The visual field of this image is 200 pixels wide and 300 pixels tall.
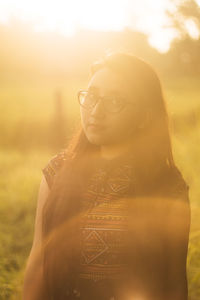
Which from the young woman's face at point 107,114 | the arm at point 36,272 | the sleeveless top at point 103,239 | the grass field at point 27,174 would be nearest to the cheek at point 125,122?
the young woman's face at point 107,114

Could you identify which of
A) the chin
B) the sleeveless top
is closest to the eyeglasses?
the chin

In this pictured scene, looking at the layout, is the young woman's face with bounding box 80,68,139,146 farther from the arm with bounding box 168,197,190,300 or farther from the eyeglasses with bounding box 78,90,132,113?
the arm with bounding box 168,197,190,300

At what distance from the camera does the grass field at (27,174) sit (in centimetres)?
337

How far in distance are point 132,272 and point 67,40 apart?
14531 mm

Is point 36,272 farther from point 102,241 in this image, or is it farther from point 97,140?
point 97,140

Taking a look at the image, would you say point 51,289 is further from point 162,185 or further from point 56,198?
point 162,185

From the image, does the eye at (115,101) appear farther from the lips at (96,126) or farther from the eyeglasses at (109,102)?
the lips at (96,126)

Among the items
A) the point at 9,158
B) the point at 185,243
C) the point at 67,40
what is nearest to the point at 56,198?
the point at 185,243

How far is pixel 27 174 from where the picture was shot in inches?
250

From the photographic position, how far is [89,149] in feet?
6.16

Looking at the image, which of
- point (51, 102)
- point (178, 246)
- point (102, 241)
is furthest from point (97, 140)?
point (51, 102)

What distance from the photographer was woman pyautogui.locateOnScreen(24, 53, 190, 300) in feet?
5.54

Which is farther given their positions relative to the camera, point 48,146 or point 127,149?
point 48,146

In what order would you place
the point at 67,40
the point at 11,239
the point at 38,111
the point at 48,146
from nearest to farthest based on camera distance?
the point at 11,239, the point at 48,146, the point at 38,111, the point at 67,40
